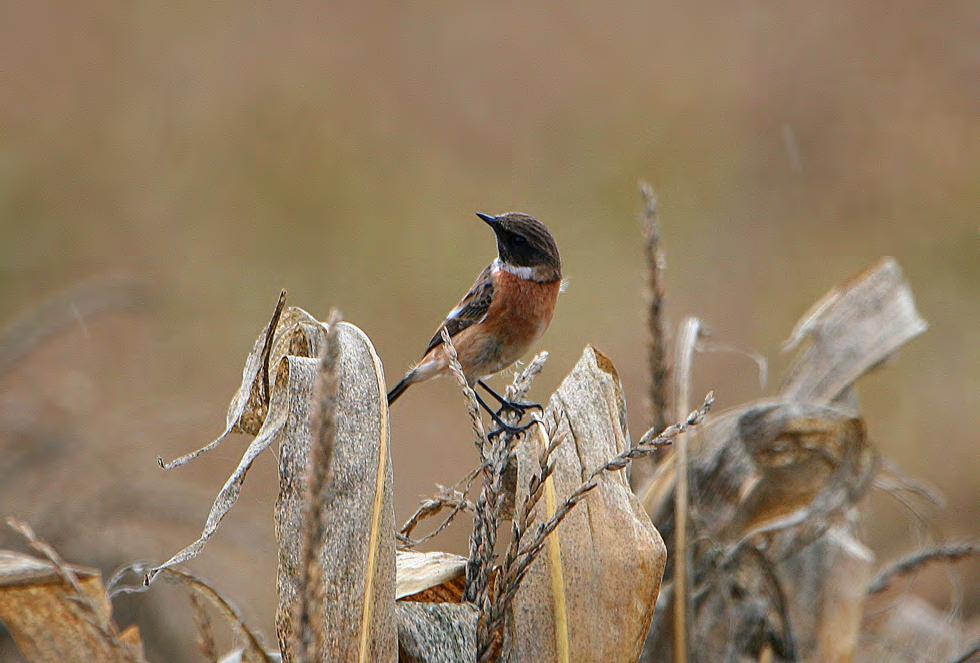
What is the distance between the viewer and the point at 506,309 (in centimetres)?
316

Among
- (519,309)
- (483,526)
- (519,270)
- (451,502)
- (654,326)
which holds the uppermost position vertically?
(519,270)

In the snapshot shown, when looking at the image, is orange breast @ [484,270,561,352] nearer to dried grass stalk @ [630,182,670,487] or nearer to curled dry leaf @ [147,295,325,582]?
dried grass stalk @ [630,182,670,487]

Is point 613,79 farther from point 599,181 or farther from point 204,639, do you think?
point 204,639

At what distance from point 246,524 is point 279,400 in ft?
7.07

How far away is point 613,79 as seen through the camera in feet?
36.6

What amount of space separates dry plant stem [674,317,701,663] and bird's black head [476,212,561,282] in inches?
30.7

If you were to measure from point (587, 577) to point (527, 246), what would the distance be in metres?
1.68

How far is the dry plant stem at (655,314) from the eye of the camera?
2.09 meters

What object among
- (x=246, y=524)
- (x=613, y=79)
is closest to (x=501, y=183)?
(x=613, y=79)

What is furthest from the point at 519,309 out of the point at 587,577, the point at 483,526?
the point at 483,526

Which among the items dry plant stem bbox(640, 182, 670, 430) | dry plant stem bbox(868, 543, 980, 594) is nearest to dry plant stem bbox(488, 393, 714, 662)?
dry plant stem bbox(640, 182, 670, 430)

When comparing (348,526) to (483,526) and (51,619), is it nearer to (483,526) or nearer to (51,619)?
(483,526)

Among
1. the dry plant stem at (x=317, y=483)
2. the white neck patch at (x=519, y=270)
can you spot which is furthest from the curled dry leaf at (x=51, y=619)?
the white neck patch at (x=519, y=270)

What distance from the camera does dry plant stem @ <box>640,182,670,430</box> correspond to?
6.85ft
